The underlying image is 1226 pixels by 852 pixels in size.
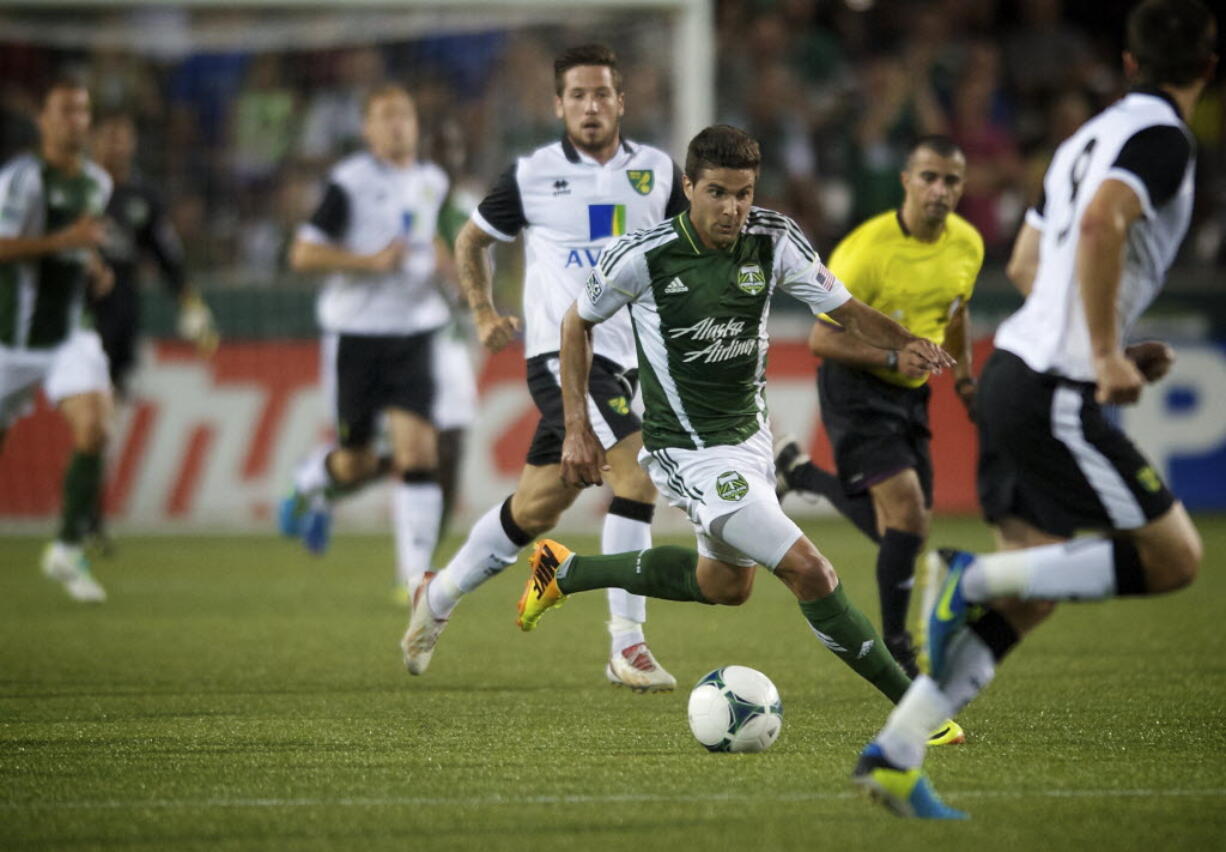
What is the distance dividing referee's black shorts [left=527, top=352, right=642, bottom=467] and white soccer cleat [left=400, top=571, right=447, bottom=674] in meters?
0.68

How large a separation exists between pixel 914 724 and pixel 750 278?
1603 mm

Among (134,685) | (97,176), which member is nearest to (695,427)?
(134,685)

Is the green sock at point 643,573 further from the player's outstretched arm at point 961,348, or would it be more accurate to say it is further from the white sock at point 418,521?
the white sock at point 418,521

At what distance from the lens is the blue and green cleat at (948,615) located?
450cm

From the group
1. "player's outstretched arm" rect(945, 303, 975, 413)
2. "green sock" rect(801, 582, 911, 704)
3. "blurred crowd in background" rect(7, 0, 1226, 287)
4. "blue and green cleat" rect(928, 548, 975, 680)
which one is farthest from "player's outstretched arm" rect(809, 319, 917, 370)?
"blurred crowd in background" rect(7, 0, 1226, 287)

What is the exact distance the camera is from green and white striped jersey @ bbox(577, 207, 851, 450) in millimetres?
5430

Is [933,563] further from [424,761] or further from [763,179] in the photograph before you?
[763,179]

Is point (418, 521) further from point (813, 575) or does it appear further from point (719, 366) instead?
point (813, 575)

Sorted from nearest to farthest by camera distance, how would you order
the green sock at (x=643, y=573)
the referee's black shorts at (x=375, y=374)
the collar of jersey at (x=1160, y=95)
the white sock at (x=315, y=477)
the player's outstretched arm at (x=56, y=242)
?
the collar of jersey at (x=1160, y=95) → the green sock at (x=643, y=573) → the player's outstretched arm at (x=56, y=242) → the referee's black shorts at (x=375, y=374) → the white sock at (x=315, y=477)

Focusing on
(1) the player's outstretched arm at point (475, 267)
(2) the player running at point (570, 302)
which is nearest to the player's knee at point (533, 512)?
(2) the player running at point (570, 302)

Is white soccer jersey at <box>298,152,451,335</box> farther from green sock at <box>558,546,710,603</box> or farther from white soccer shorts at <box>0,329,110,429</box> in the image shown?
green sock at <box>558,546,710,603</box>

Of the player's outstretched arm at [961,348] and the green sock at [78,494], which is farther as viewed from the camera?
the green sock at [78,494]

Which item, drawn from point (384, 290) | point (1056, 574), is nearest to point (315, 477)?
point (384, 290)

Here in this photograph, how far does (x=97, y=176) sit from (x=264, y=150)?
14.7 feet
